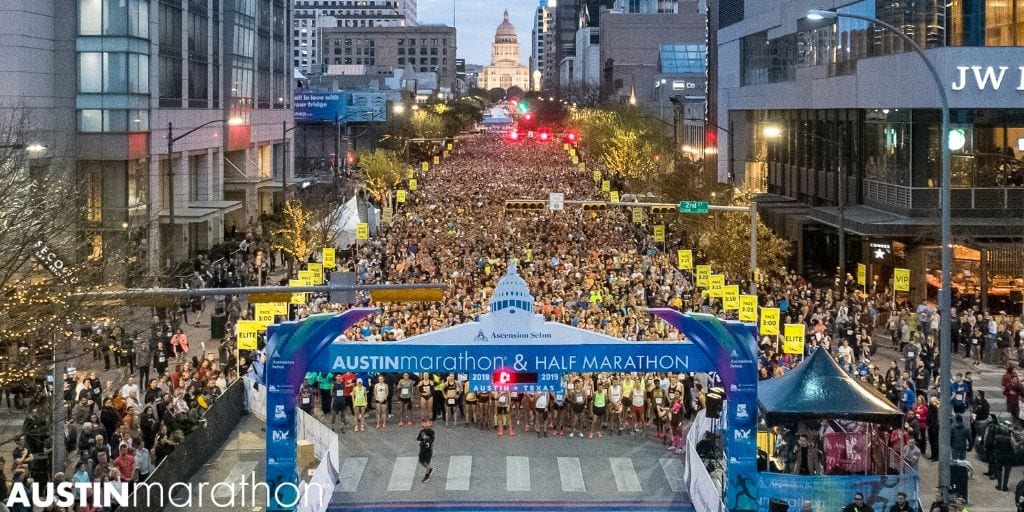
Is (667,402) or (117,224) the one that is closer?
(667,402)

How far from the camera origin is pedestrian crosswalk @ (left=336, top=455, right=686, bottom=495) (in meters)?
22.4

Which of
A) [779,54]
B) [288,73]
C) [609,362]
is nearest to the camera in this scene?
[609,362]

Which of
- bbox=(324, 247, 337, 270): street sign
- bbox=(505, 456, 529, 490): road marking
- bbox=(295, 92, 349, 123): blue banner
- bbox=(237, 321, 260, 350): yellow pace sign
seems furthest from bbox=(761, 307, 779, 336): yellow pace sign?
bbox=(295, 92, 349, 123): blue banner

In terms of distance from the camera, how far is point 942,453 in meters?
20.5

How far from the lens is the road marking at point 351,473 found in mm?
22484

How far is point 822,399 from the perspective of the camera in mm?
20750

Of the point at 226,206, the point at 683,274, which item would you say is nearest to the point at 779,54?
the point at 683,274

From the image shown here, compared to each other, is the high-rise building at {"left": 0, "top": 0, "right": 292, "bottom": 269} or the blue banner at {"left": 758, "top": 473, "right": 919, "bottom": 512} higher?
the high-rise building at {"left": 0, "top": 0, "right": 292, "bottom": 269}

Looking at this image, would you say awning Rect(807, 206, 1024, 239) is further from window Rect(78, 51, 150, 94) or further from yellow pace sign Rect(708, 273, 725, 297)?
window Rect(78, 51, 150, 94)

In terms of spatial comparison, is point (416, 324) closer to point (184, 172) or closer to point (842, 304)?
point (842, 304)

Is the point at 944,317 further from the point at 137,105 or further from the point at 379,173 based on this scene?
the point at 379,173

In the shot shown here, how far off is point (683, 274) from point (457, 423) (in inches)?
853

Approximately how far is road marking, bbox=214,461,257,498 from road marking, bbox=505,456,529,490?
486cm

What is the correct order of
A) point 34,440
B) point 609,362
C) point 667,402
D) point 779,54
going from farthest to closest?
point 779,54 < point 667,402 < point 34,440 < point 609,362
